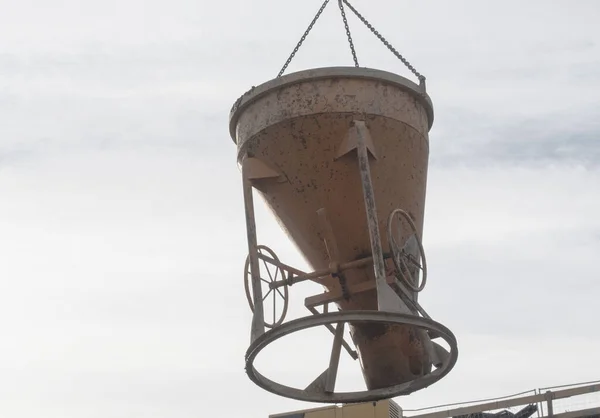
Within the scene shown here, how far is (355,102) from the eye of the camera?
11039 millimetres

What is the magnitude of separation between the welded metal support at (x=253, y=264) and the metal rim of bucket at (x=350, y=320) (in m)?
0.33

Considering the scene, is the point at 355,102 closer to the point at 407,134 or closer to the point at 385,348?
the point at 407,134

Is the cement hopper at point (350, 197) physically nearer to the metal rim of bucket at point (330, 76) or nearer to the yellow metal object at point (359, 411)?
the metal rim of bucket at point (330, 76)

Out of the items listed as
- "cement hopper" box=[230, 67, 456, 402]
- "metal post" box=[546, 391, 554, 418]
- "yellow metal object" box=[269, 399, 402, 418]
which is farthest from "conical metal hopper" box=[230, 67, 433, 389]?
"yellow metal object" box=[269, 399, 402, 418]

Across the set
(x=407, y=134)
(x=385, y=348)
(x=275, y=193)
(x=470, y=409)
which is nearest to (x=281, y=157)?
(x=275, y=193)

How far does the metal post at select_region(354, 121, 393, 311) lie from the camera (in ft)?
33.2

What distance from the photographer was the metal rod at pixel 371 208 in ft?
33.6

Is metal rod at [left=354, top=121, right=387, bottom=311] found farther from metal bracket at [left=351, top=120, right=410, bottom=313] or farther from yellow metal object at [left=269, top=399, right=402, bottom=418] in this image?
yellow metal object at [left=269, top=399, right=402, bottom=418]

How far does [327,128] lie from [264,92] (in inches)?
32.1

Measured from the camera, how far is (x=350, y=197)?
1106cm

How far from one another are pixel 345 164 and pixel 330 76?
92 centimetres

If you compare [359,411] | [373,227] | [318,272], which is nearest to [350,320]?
[373,227]

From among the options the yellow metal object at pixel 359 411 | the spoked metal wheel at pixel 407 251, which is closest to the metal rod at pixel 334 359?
the spoked metal wheel at pixel 407 251

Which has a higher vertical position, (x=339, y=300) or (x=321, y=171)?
(x=321, y=171)
